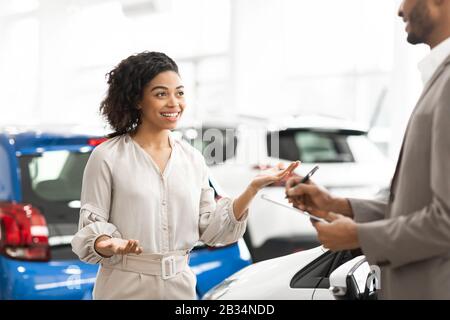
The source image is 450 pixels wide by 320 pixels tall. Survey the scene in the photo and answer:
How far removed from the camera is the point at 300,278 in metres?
2.47

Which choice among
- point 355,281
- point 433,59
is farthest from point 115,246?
point 433,59

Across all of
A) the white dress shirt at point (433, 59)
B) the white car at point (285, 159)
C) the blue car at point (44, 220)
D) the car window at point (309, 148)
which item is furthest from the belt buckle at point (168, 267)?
the car window at point (309, 148)

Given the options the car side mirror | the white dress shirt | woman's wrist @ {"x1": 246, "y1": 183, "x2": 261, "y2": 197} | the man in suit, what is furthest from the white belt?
the white dress shirt

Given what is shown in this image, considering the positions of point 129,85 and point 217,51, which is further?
point 217,51

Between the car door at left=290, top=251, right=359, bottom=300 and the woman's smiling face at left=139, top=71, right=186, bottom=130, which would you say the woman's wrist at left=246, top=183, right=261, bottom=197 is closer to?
the woman's smiling face at left=139, top=71, right=186, bottom=130

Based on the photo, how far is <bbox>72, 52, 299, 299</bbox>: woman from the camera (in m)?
1.90

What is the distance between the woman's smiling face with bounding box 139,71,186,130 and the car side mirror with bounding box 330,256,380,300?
586 millimetres

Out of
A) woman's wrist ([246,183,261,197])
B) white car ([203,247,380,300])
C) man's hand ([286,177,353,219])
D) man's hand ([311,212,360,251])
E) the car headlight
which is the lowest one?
the car headlight

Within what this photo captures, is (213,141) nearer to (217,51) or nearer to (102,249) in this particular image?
(102,249)

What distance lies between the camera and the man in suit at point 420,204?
136 cm

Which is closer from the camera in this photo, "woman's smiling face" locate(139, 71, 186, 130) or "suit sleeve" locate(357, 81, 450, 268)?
"suit sleeve" locate(357, 81, 450, 268)

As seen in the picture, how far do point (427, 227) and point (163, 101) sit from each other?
832 millimetres

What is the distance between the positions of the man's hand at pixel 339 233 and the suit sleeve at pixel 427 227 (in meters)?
0.02
